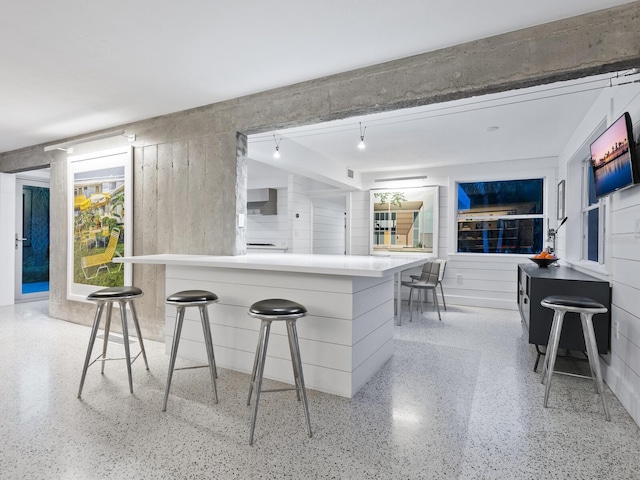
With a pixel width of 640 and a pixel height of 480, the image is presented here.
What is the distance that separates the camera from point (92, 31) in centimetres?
226

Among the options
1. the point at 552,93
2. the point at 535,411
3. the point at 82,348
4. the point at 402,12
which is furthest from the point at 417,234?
the point at 82,348

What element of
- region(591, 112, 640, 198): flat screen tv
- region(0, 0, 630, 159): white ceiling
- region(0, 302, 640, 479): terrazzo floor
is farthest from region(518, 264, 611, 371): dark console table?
region(0, 0, 630, 159): white ceiling

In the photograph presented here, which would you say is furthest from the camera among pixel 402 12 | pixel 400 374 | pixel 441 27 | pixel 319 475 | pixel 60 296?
pixel 60 296

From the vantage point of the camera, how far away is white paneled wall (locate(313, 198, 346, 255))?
767 centimetres

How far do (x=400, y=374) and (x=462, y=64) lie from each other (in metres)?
2.39

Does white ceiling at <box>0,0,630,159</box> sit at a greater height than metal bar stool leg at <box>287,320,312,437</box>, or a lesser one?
greater

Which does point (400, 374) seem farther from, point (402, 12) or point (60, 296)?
point (60, 296)

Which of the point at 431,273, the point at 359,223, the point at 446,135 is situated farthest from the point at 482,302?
the point at 446,135

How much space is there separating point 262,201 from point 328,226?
5.62 feet

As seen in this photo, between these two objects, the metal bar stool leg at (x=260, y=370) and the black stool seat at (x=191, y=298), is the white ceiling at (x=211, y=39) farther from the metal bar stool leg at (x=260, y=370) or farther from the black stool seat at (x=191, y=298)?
the metal bar stool leg at (x=260, y=370)

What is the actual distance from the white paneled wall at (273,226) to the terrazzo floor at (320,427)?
4.36m

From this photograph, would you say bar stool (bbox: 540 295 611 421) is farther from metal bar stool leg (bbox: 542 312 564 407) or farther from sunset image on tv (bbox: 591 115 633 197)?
sunset image on tv (bbox: 591 115 633 197)

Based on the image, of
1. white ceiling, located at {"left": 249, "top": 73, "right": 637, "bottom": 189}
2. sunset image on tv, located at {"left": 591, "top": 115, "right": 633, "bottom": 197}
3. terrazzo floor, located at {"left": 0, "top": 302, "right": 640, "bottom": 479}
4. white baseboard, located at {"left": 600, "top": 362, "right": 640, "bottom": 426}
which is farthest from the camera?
white ceiling, located at {"left": 249, "top": 73, "right": 637, "bottom": 189}

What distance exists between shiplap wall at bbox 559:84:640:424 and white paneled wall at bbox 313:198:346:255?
5158 millimetres
